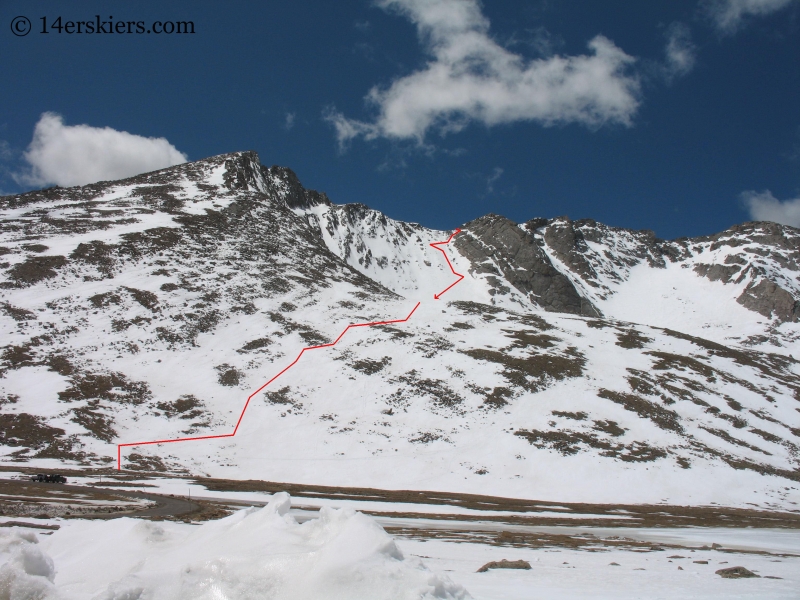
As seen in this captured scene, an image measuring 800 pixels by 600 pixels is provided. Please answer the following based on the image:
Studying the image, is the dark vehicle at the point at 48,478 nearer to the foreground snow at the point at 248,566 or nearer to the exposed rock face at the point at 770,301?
the foreground snow at the point at 248,566

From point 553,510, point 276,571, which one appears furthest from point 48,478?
point 553,510

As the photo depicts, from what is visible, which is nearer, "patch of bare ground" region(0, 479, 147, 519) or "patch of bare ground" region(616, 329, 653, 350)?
"patch of bare ground" region(0, 479, 147, 519)

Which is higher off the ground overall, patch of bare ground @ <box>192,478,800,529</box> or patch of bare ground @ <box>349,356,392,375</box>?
patch of bare ground @ <box>349,356,392,375</box>

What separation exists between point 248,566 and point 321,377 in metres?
53.1

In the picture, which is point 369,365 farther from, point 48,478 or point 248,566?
point 248,566

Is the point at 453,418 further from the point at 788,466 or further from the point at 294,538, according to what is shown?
the point at 294,538

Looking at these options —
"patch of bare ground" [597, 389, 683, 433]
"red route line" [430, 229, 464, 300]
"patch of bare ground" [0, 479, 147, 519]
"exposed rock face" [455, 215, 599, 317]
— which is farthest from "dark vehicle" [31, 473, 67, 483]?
"exposed rock face" [455, 215, 599, 317]

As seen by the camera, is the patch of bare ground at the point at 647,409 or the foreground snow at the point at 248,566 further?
the patch of bare ground at the point at 647,409

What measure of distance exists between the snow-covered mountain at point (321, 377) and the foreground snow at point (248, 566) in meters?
34.7

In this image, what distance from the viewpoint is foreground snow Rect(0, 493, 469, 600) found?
6488 mm

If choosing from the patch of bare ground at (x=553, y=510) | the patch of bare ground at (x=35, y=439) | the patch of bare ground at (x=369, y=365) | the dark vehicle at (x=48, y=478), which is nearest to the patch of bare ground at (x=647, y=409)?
the patch of bare ground at (x=553, y=510)

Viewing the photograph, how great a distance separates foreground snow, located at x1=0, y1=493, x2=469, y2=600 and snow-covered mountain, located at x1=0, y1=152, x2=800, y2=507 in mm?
34681

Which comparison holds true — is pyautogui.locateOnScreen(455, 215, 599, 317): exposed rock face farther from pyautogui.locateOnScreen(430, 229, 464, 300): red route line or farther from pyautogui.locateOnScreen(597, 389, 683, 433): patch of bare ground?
pyautogui.locateOnScreen(597, 389, 683, 433): patch of bare ground

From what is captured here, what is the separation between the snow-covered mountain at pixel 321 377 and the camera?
147ft
